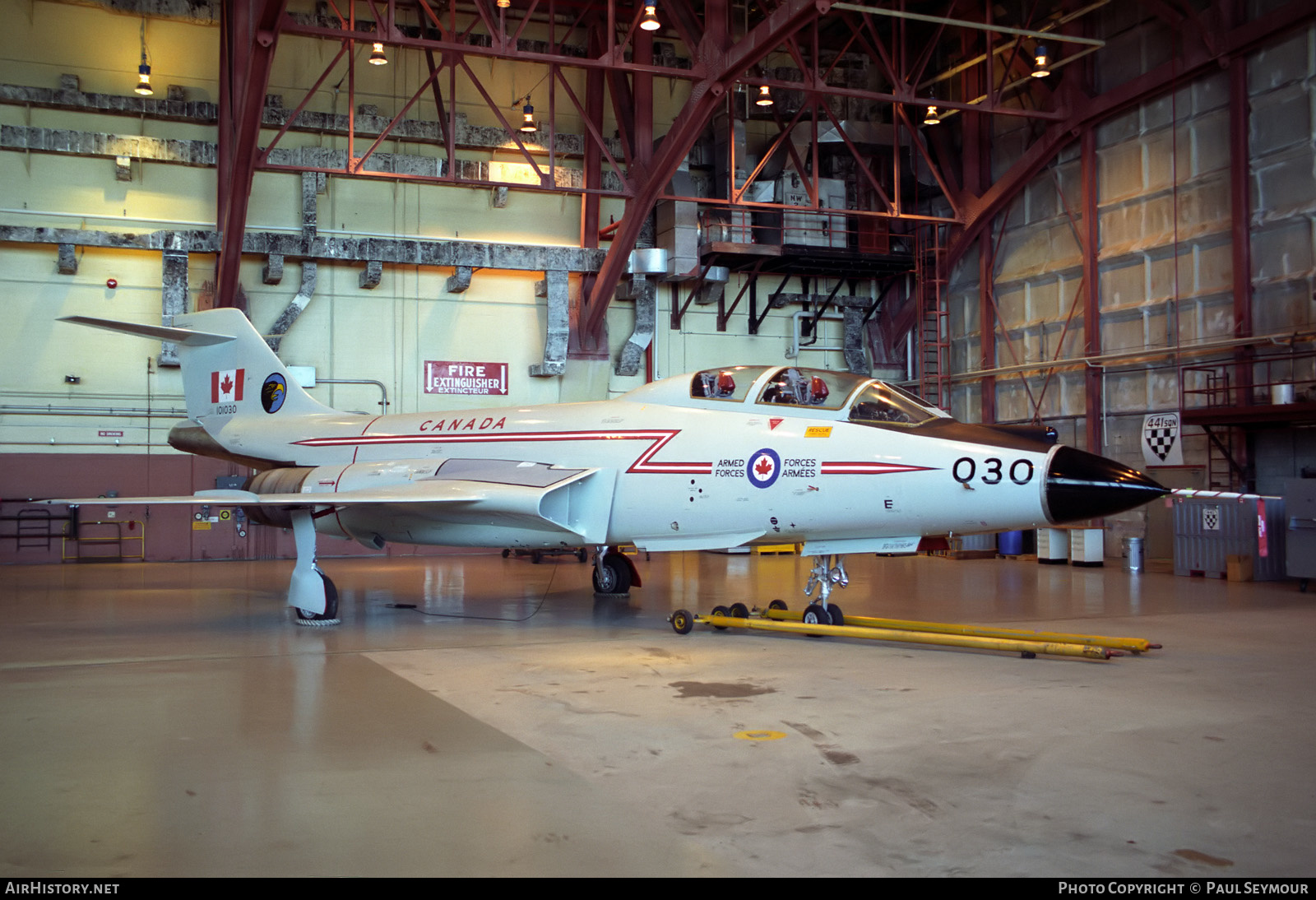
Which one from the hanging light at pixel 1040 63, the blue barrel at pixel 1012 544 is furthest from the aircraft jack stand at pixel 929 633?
the hanging light at pixel 1040 63

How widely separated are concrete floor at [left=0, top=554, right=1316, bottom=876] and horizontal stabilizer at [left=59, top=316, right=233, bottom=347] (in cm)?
319

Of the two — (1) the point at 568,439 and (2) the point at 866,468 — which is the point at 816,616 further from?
(1) the point at 568,439

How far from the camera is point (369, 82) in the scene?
2159 centimetres

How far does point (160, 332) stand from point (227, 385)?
2.00m

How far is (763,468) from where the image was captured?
9398 millimetres

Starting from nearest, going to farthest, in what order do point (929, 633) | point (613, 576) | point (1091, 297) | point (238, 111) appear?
point (929, 633) → point (613, 576) → point (238, 111) → point (1091, 297)

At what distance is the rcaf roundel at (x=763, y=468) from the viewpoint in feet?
30.7

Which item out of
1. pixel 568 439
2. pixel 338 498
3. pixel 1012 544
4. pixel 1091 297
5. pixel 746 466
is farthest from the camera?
pixel 1012 544

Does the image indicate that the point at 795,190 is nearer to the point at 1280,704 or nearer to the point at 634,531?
the point at 634,531

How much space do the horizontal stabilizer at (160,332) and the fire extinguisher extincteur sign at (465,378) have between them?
7772 millimetres

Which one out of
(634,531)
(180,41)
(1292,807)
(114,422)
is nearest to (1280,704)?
(1292,807)

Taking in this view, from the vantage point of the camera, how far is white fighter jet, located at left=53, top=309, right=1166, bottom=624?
8586mm

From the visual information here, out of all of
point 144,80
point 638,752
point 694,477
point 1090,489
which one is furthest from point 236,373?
point 1090,489
